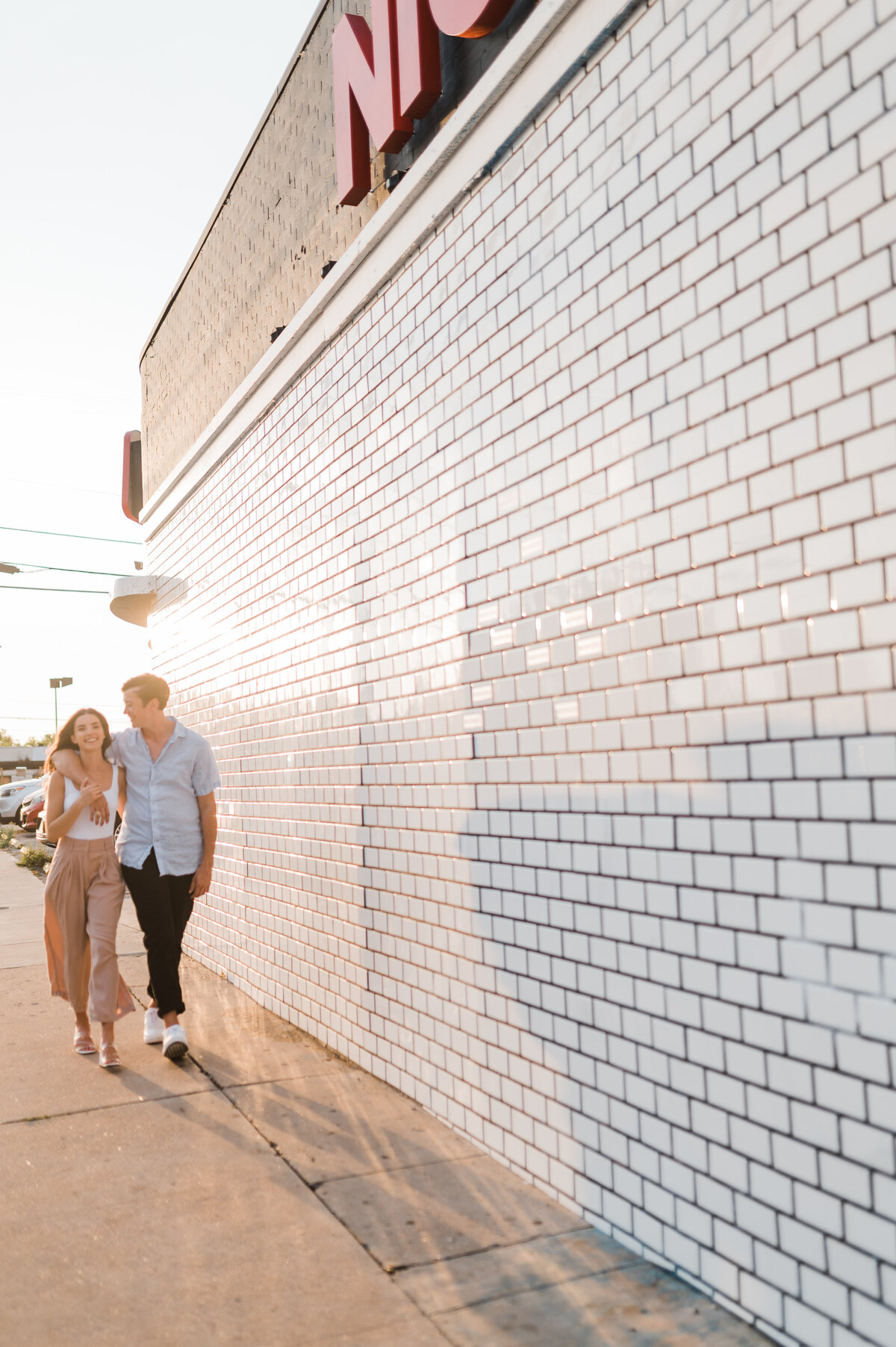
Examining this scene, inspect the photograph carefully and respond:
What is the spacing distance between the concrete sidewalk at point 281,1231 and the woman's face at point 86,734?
1590mm

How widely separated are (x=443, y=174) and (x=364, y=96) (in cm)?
107

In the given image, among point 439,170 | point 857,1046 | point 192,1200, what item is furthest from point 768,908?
point 439,170

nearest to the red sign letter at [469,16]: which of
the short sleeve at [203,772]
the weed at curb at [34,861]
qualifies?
the short sleeve at [203,772]

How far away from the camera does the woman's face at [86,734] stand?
18.4 ft

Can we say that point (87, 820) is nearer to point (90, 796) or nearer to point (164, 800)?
point (90, 796)

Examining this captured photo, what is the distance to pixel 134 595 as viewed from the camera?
10.1 metres

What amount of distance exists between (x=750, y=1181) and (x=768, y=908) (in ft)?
2.31

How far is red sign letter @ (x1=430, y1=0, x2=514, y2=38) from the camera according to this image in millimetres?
4008

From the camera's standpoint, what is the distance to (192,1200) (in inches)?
147

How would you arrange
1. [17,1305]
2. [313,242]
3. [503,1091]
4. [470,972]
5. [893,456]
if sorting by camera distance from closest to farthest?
[893,456] → [17,1305] → [503,1091] → [470,972] → [313,242]

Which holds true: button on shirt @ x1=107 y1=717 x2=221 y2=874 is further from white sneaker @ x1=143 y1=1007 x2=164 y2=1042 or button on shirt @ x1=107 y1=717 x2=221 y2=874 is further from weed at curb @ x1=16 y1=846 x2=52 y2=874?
weed at curb @ x1=16 y1=846 x2=52 y2=874

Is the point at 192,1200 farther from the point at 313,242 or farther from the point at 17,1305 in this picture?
the point at 313,242

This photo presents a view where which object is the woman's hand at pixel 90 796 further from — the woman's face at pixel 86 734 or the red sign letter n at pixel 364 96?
the red sign letter n at pixel 364 96

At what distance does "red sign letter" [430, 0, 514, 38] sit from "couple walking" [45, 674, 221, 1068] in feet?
11.1
